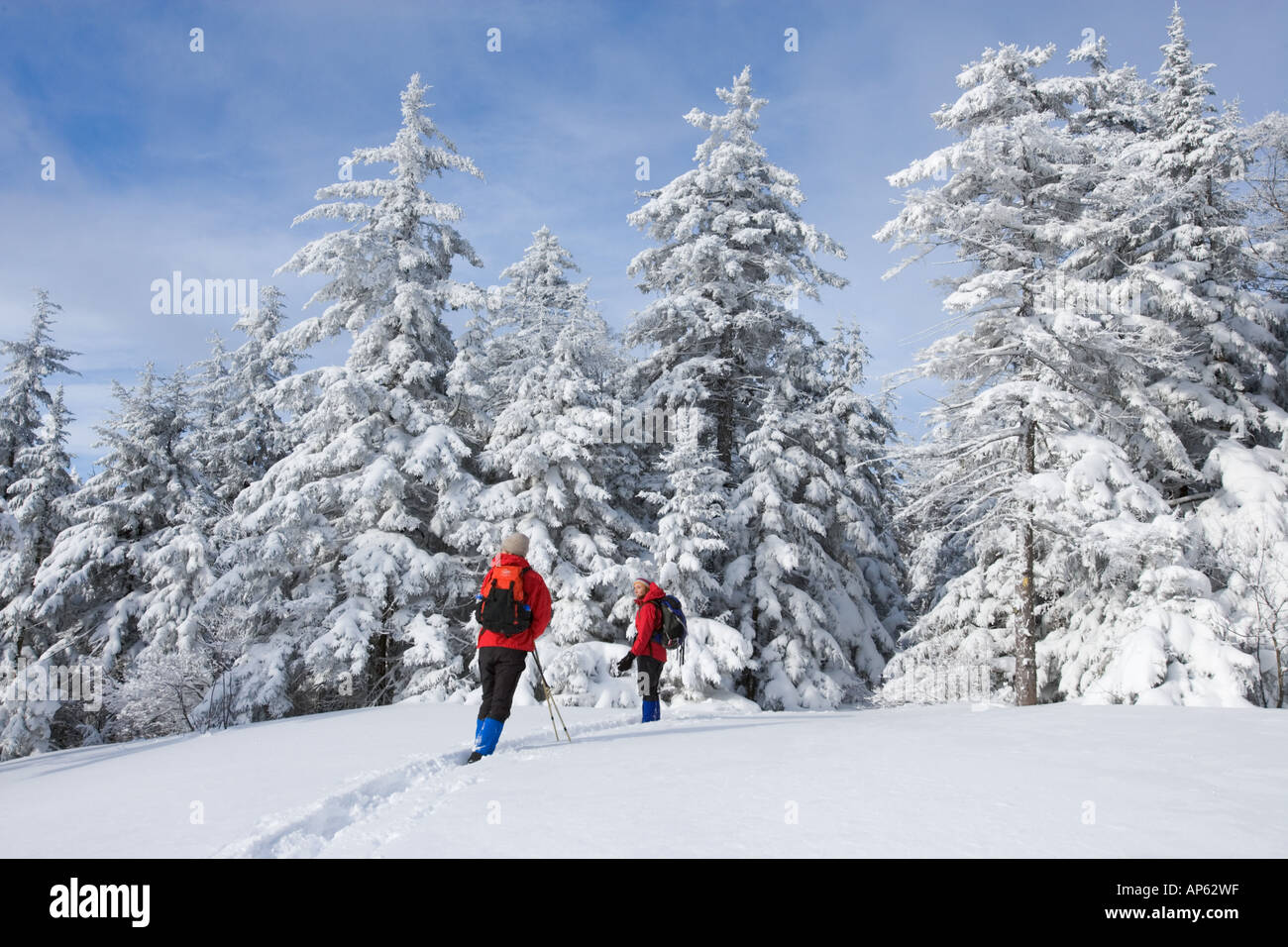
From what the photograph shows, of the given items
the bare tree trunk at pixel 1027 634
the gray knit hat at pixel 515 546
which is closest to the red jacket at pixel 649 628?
the gray knit hat at pixel 515 546

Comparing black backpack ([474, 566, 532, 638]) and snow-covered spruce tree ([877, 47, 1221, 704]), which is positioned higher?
snow-covered spruce tree ([877, 47, 1221, 704])

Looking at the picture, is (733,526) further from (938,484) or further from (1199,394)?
(1199,394)

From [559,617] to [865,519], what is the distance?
32.5ft

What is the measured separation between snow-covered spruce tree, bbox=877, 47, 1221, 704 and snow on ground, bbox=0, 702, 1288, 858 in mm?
5751

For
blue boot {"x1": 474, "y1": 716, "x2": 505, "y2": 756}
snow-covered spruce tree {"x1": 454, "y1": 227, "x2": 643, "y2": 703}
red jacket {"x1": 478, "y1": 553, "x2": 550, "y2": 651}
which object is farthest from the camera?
snow-covered spruce tree {"x1": 454, "y1": 227, "x2": 643, "y2": 703}

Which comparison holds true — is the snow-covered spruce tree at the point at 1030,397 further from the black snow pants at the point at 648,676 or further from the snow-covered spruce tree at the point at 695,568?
the black snow pants at the point at 648,676

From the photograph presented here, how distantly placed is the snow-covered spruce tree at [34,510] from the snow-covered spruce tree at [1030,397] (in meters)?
25.4

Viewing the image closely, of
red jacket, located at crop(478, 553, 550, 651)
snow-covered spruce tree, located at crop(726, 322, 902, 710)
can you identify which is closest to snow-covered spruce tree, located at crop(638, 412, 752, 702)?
snow-covered spruce tree, located at crop(726, 322, 902, 710)

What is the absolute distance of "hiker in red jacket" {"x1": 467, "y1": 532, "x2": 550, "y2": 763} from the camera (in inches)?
286

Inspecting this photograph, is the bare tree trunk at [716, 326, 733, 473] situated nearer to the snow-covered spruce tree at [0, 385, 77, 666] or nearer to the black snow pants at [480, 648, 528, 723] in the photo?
the black snow pants at [480, 648, 528, 723]

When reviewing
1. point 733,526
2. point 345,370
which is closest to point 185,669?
point 345,370

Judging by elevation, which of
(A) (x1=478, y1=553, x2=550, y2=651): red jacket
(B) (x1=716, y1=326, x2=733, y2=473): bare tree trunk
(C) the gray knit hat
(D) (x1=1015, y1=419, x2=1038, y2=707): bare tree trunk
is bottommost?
(D) (x1=1015, y1=419, x2=1038, y2=707): bare tree trunk
